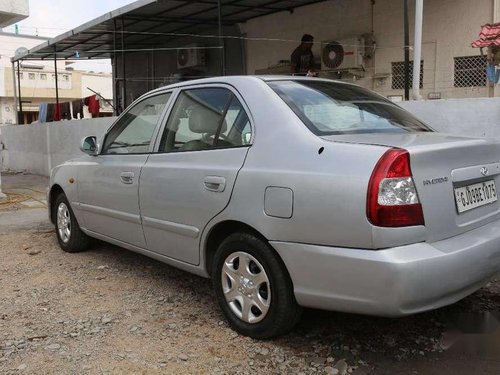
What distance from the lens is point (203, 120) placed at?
3629mm

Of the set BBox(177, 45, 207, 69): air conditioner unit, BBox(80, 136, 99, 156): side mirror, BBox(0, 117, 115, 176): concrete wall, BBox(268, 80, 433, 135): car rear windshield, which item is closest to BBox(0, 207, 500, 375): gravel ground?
BBox(80, 136, 99, 156): side mirror

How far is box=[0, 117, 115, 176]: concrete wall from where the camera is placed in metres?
11.2

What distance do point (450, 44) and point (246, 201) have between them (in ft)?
23.4

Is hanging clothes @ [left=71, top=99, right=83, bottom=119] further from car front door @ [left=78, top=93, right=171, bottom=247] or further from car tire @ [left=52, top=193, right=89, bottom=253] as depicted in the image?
car front door @ [left=78, top=93, right=171, bottom=247]

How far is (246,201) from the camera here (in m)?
3.01

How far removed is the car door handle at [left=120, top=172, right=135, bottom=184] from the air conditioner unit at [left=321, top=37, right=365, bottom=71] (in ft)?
22.1

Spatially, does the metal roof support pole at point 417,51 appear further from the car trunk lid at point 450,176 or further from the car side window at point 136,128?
the car side window at point 136,128

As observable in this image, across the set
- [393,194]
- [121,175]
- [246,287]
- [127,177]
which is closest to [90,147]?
[121,175]

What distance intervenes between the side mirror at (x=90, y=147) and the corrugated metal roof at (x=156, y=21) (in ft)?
16.6

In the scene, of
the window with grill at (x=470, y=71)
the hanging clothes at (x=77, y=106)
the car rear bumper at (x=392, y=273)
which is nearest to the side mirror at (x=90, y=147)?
the car rear bumper at (x=392, y=273)

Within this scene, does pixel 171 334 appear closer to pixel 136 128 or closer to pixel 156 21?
pixel 136 128

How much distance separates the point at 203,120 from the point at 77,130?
28.3 feet

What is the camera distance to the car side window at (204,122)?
3.36 meters

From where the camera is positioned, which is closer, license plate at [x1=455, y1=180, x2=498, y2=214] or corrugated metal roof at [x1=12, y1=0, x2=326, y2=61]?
license plate at [x1=455, y1=180, x2=498, y2=214]
